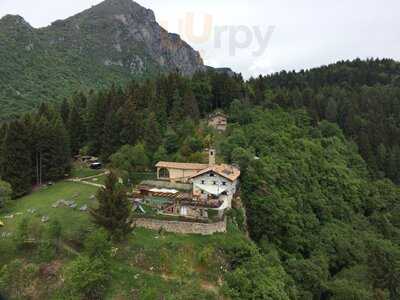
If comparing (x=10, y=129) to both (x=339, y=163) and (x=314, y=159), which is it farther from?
(x=339, y=163)

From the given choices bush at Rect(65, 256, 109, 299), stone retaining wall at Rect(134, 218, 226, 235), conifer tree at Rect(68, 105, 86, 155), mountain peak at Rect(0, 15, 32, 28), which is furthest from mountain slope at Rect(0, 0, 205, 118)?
bush at Rect(65, 256, 109, 299)

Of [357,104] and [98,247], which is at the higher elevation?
[357,104]

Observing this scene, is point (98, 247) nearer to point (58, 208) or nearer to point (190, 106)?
point (58, 208)

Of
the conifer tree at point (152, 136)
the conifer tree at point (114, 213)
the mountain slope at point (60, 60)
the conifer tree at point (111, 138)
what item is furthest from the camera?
the mountain slope at point (60, 60)

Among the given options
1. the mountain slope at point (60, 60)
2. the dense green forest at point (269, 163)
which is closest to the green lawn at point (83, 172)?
the dense green forest at point (269, 163)

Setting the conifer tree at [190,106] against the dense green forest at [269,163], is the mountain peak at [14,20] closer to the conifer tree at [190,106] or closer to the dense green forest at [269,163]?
the dense green forest at [269,163]

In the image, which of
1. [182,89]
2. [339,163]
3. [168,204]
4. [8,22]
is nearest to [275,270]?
[168,204]

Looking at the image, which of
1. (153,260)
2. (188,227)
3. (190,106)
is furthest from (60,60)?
(153,260)
